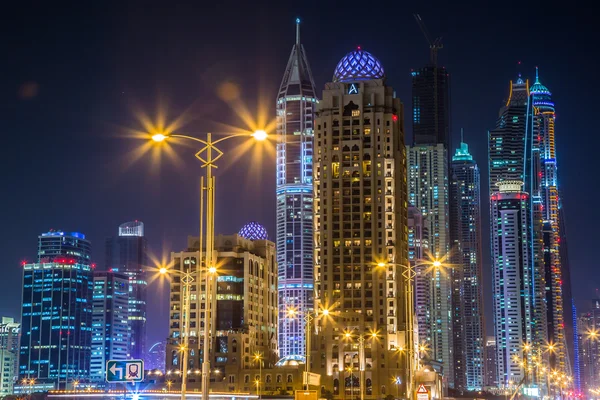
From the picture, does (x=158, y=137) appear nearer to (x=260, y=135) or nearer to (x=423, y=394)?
(x=260, y=135)

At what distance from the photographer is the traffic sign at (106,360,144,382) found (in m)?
43.8

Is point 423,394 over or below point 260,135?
below

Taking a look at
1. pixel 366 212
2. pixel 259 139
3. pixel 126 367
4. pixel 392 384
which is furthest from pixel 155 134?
pixel 366 212

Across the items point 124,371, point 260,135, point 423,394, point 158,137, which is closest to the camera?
point 124,371

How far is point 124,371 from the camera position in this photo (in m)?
44.1

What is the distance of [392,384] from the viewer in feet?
597

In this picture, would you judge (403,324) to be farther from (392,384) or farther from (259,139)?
(259,139)

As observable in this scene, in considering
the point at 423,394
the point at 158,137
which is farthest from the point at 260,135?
the point at 423,394

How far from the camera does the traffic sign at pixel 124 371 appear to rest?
43.8m

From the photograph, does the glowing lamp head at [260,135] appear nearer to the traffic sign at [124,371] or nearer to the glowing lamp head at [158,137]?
the glowing lamp head at [158,137]

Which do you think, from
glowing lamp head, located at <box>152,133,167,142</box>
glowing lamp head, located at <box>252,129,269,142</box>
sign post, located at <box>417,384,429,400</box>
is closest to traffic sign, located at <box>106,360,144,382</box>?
glowing lamp head, located at <box>152,133,167,142</box>

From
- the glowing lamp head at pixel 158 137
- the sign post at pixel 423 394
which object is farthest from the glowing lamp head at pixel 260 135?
the sign post at pixel 423 394

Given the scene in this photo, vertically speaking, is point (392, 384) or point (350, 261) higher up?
point (350, 261)

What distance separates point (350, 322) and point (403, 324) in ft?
39.5
